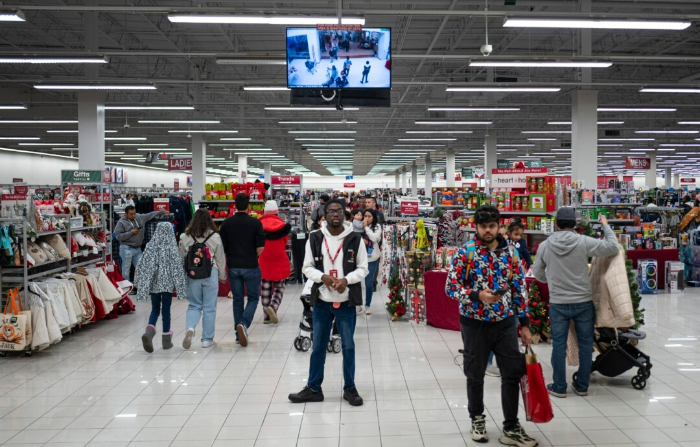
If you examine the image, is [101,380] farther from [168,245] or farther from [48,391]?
[168,245]

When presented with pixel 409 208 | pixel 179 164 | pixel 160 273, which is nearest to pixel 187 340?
pixel 160 273

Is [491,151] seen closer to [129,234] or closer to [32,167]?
[129,234]

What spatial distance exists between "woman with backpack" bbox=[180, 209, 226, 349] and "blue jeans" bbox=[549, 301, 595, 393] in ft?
10.9

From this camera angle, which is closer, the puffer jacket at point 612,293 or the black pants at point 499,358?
the black pants at point 499,358

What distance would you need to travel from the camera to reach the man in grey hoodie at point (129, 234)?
9.90 m

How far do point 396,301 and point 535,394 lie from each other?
433 cm

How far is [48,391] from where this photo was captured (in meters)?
5.11

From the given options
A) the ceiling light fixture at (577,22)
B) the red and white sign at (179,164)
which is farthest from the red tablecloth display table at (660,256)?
the red and white sign at (179,164)

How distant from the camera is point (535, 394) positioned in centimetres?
377

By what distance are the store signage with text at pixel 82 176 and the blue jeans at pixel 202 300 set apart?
5745 mm

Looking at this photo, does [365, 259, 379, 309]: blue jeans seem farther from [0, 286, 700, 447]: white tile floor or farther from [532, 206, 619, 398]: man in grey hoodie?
[532, 206, 619, 398]: man in grey hoodie

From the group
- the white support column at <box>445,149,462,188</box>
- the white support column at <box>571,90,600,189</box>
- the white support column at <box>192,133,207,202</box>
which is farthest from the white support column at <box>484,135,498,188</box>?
the white support column at <box>192,133,207,202</box>

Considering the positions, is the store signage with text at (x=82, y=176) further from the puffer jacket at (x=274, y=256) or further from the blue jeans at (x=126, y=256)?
the puffer jacket at (x=274, y=256)

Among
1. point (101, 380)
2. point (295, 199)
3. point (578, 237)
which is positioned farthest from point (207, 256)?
point (295, 199)
